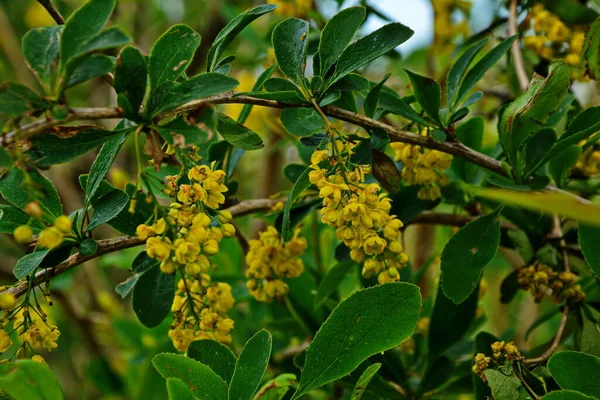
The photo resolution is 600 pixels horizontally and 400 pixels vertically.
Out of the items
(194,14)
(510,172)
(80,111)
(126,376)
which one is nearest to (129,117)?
(80,111)

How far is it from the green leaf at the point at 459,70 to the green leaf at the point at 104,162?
43 centimetres

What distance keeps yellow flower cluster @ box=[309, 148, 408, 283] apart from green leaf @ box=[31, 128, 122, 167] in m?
0.23

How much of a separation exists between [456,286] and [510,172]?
170 mm

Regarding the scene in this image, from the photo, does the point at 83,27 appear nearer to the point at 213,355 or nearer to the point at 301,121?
the point at 301,121

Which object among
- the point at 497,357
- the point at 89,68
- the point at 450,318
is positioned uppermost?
the point at 89,68

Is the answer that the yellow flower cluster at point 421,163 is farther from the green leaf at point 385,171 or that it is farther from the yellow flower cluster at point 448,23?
the yellow flower cluster at point 448,23

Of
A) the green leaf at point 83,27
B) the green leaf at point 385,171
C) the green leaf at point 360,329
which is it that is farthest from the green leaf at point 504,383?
the green leaf at point 83,27

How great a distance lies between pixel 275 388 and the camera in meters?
0.70

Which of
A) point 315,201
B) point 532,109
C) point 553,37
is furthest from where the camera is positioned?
point 553,37

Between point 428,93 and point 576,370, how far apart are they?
1.18 feet

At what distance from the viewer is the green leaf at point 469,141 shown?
101 cm

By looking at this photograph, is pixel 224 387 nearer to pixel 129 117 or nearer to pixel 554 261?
pixel 129 117

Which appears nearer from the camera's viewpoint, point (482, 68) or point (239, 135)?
point (239, 135)

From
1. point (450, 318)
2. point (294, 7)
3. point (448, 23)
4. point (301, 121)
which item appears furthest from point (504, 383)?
point (448, 23)
